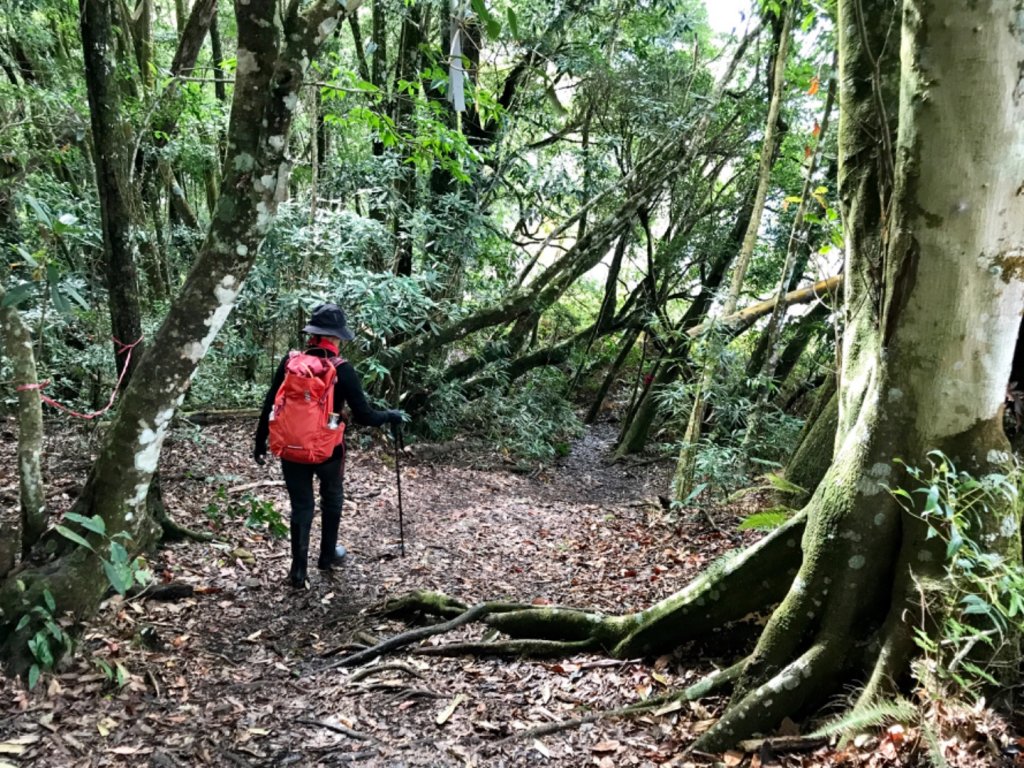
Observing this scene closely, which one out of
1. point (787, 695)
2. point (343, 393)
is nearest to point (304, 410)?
point (343, 393)

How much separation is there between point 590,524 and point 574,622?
12.0 ft

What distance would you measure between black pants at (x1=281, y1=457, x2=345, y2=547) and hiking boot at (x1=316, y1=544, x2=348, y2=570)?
552 millimetres

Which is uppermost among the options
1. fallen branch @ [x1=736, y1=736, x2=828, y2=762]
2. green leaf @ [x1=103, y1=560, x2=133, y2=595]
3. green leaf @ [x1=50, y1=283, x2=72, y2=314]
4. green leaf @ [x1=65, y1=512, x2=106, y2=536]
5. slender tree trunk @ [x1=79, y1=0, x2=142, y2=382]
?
slender tree trunk @ [x1=79, y1=0, x2=142, y2=382]

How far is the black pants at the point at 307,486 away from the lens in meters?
4.96

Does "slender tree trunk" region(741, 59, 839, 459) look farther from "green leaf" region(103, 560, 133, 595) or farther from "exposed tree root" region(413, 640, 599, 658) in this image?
"green leaf" region(103, 560, 133, 595)

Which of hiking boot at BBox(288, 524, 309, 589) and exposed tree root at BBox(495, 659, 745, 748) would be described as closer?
exposed tree root at BBox(495, 659, 745, 748)

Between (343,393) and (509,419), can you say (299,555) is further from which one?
(509,419)

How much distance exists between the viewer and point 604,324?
48.5ft

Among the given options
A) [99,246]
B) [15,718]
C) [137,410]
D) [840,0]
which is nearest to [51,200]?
[99,246]

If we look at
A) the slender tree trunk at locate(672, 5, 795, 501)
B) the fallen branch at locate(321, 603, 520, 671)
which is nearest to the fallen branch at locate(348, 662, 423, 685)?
the fallen branch at locate(321, 603, 520, 671)

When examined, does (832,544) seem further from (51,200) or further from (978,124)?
(51,200)

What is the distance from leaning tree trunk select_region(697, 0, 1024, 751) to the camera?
7.77 ft

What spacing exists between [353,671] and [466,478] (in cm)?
576

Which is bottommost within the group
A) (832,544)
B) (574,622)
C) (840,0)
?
(574,622)
